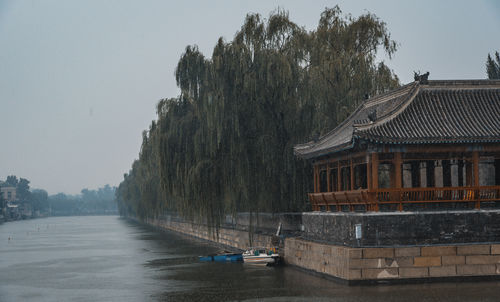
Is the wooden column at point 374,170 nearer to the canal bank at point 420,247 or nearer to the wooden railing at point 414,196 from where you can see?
the wooden railing at point 414,196

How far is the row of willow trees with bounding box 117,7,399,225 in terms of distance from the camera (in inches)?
1339

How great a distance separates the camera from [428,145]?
2395 cm

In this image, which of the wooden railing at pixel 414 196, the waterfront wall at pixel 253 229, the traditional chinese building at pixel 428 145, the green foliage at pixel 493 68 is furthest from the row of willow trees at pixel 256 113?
the green foliage at pixel 493 68

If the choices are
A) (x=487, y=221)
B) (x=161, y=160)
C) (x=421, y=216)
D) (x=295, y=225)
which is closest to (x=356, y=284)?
(x=421, y=216)

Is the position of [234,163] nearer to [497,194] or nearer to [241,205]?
[241,205]

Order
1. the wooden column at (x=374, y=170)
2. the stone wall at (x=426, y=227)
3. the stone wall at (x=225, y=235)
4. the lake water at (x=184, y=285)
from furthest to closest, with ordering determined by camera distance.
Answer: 1. the stone wall at (x=225, y=235)
2. the wooden column at (x=374, y=170)
3. the stone wall at (x=426, y=227)
4. the lake water at (x=184, y=285)

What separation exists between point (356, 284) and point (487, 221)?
5.08m

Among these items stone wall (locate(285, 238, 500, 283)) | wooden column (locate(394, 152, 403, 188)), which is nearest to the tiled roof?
wooden column (locate(394, 152, 403, 188))

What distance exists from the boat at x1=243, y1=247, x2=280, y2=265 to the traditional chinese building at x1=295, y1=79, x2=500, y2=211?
5.00 meters

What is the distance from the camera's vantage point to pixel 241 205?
36.5 m

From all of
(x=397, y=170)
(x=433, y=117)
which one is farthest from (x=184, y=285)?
(x=433, y=117)

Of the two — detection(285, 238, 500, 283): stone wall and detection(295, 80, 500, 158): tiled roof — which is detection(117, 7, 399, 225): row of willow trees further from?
detection(285, 238, 500, 283): stone wall

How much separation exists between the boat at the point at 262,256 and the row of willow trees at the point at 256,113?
8.70 ft

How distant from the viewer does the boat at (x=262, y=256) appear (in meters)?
31.7
